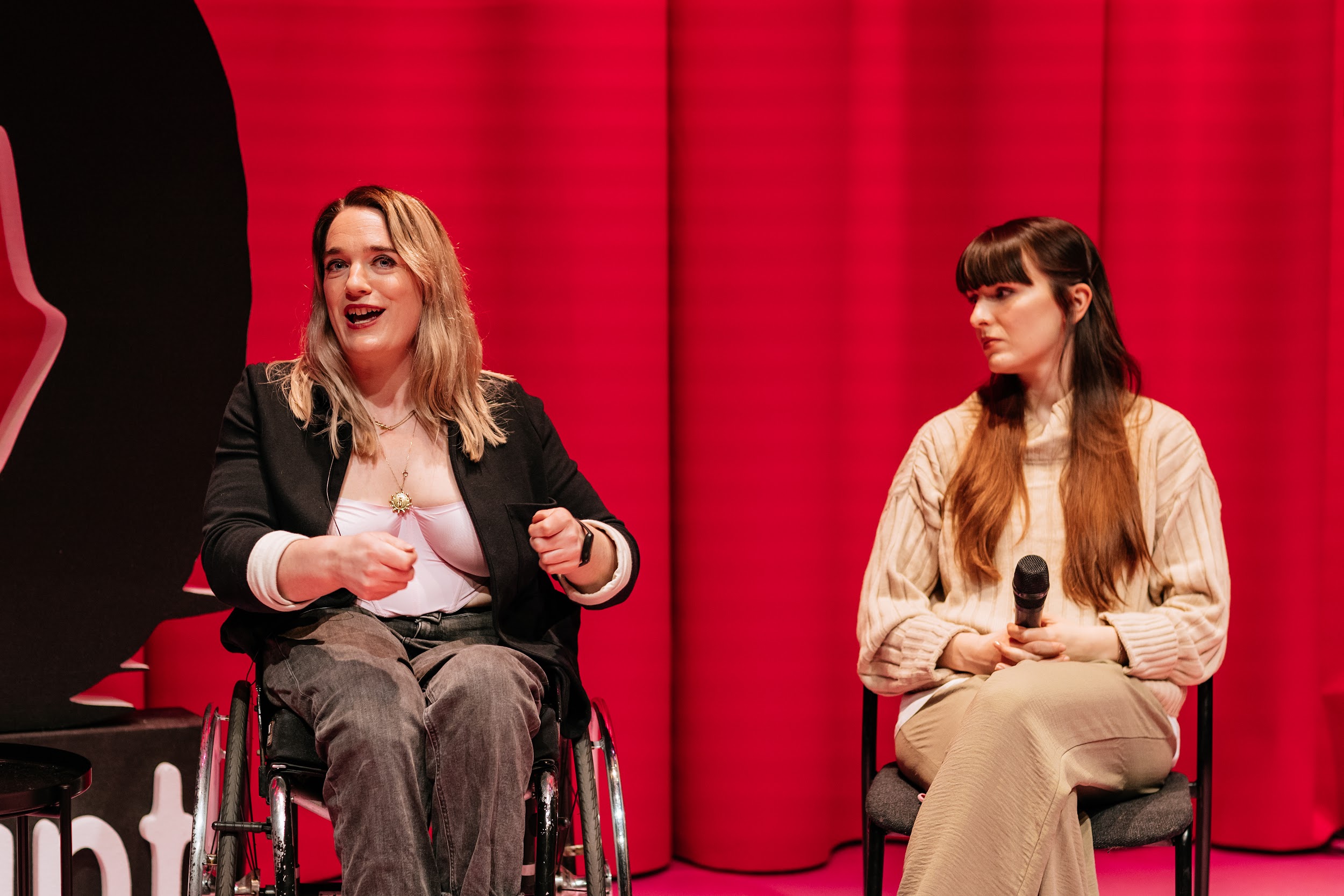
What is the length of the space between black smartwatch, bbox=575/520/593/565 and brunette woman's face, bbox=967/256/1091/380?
0.76 metres

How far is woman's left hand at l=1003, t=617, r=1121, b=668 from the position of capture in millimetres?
1969

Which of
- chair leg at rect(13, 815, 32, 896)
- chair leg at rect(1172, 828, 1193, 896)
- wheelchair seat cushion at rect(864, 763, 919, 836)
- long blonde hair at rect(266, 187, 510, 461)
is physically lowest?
chair leg at rect(13, 815, 32, 896)

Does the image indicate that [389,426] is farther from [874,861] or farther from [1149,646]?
[1149,646]

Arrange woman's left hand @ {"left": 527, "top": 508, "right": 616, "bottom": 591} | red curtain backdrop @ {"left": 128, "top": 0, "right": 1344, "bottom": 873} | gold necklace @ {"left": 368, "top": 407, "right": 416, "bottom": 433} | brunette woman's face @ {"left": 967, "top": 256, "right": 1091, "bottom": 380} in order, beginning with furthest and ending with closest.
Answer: red curtain backdrop @ {"left": 128, "top": 0, "right": 1344, "bottom": 873}
brunette woman's face @ {"left": 967, "top": 256, "right": 1091, "bottom": 380}
gold necklace @ {"left": 368, "top": 407, "right": 416, "bottom": 433}
woman's left hand @ {"left": 527, "top": 508, "right": 616, "bottom": 591}

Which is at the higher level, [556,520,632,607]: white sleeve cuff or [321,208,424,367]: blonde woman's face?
[321,208,424,367]: blonde woman's face

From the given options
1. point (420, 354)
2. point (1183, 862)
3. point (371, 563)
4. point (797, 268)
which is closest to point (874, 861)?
point (1183, 862)

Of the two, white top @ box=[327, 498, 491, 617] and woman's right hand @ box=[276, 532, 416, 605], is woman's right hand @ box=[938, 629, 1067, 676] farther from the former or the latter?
woman's right hand @ box=[276, 532, 416, 605]

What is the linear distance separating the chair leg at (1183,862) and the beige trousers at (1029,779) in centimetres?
9

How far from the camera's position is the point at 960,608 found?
7.11 feet

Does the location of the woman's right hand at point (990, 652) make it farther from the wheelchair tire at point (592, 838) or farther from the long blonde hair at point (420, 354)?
the long blonde hair at point (420, 354)

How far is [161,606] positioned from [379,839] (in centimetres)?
110

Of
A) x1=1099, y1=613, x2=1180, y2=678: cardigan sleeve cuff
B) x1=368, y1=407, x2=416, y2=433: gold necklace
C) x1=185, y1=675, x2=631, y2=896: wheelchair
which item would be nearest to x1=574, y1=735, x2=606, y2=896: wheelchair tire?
x1=185, y1=675, x2=631, y2=896: wheelchair

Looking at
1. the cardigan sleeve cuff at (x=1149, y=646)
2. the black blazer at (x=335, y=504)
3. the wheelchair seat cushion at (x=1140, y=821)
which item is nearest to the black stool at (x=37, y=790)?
the black blazer at (x=335, y=504)

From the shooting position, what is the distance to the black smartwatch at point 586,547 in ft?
6.11
